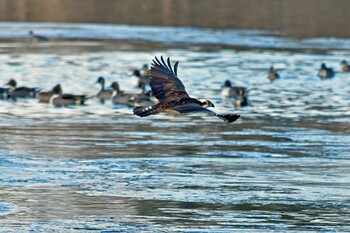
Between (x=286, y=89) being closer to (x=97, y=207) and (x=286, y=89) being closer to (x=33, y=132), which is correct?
(x=33, y=132)

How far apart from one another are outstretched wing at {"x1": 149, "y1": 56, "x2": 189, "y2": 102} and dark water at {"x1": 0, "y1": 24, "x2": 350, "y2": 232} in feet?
4.24

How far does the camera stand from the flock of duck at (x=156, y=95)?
11516mm

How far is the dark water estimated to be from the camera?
459 inches

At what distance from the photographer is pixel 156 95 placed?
1222 centimetres

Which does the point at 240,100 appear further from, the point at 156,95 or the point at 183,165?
the point at 156,95

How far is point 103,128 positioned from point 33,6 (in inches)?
1608

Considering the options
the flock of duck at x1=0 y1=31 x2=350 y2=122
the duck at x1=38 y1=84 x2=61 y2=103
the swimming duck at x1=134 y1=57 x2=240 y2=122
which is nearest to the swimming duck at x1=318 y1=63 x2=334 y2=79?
the flock of duck at x1=0 y1=31 x2=350 y2=122

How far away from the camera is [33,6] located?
5853 centimetres

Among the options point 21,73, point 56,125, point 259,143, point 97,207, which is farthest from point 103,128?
point 21,73

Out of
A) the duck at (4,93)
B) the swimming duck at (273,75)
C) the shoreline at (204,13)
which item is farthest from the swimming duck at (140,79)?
the shoreline at (204,13)

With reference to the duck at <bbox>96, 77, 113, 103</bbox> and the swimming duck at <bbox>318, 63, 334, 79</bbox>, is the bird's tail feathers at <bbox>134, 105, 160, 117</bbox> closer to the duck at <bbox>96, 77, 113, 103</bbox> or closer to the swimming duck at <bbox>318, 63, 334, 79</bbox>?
the duck at <bbox>96, 77, 113, 103</bbox>

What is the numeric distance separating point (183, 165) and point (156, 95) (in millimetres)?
2928

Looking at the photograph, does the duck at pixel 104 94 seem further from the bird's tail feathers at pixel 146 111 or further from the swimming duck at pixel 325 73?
the bird's tail feathers at pixel 146 111

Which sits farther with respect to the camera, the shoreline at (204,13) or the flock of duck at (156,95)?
the shoreline at (204,13)
